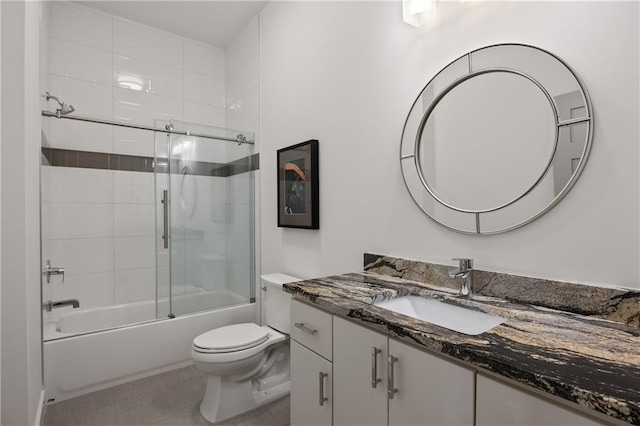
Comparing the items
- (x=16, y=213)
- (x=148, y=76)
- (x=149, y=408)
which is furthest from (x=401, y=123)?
(x=148, y=76)

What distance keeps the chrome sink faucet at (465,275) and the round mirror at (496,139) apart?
135mm

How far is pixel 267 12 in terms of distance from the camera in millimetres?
2711

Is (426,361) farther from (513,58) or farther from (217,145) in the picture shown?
(217,145)

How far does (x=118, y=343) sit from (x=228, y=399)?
92 centimetres

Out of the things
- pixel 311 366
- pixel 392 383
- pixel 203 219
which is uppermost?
pixel 203 219

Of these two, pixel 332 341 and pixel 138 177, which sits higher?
pixel 138 177

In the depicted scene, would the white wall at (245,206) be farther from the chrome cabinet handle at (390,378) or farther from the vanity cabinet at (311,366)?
the chrome cabinet handle at (390,378)

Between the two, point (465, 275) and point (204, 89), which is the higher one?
point (204, 89)

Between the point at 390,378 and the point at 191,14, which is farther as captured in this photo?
the point at 191,14

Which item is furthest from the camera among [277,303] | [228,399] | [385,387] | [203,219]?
[203,219]

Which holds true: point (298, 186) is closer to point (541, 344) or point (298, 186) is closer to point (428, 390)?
point (428, 390)

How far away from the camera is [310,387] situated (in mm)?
1360

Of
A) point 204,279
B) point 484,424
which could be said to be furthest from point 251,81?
point 484,424

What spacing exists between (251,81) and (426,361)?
2.72 meters
